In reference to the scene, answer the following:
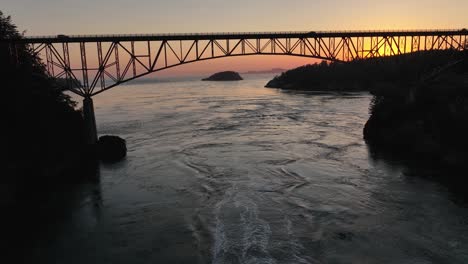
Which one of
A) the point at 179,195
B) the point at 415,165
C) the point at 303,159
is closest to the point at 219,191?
the point at 179,195

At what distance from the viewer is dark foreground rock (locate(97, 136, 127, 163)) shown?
1430 inches

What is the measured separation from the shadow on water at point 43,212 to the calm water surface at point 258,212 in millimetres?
175

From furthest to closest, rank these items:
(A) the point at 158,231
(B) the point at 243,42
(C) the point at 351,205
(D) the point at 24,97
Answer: (B) the point at 243,42
(D) the point at 24,97
(C) the point at 351,205
(A) the point at 158,231

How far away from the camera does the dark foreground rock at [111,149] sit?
36312 mm

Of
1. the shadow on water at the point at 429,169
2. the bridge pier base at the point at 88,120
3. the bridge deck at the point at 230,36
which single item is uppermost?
the bridge deck at the point at 230,36

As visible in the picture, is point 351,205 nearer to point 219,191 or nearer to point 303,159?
point 219,191

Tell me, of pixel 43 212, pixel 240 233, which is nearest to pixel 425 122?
pixel 240 233

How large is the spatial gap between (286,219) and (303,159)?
46.5ft

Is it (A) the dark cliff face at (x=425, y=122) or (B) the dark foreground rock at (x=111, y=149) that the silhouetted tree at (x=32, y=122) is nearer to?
(B) the dark foreground rock at (x=111, y=149)

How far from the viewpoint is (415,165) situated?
3144cm

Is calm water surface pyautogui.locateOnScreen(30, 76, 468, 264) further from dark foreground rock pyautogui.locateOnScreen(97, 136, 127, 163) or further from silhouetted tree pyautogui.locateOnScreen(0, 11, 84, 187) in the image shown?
silhouetted tree pyautogui.locateOnScreen(0, 11, 84, 187)

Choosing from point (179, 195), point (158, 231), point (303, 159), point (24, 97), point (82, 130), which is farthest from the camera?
point (82, 130)

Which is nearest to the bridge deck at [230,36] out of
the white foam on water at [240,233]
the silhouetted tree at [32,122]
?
the silhouetted tree at [32,122]

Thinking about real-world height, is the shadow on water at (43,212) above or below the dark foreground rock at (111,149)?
below
